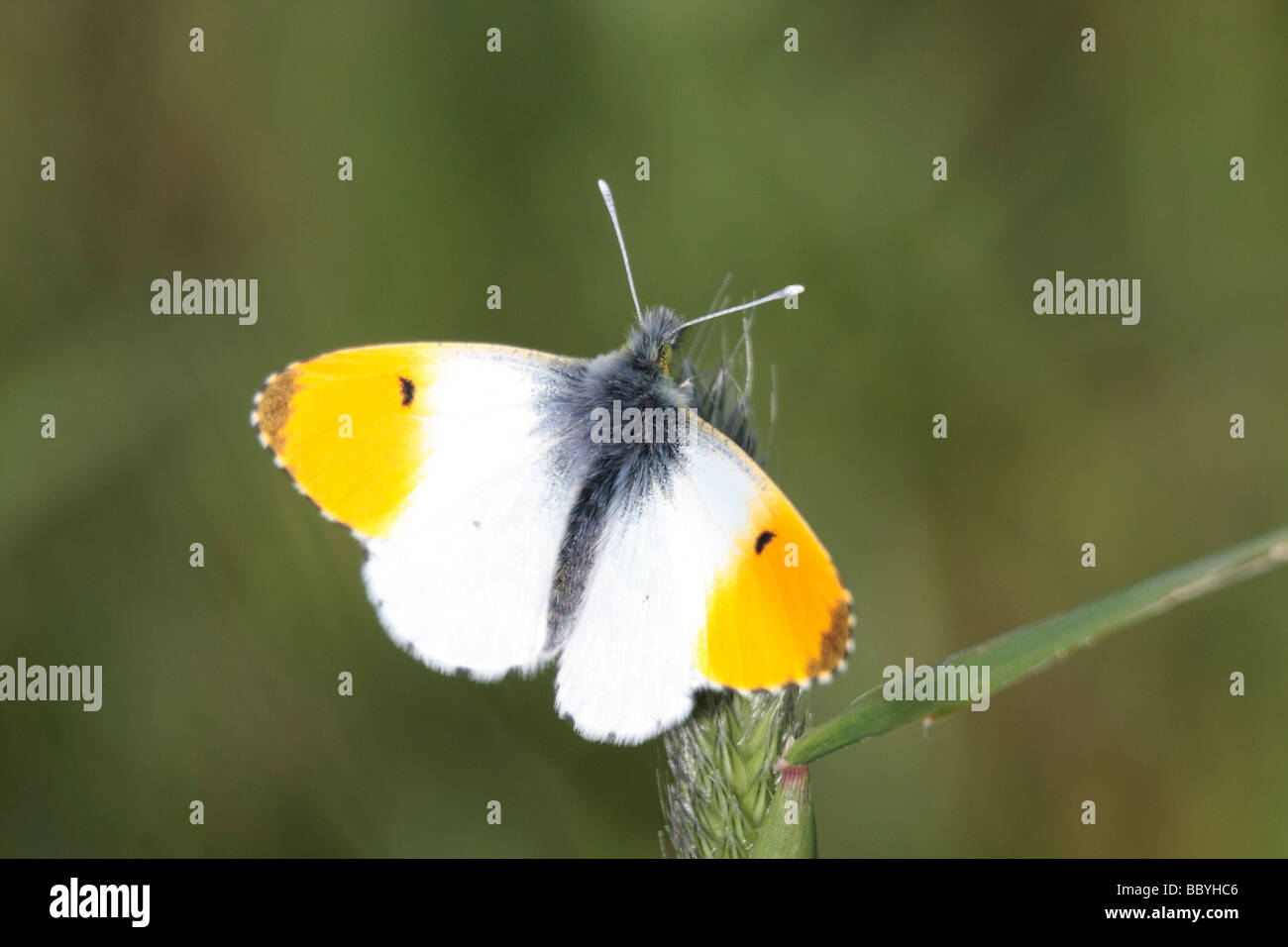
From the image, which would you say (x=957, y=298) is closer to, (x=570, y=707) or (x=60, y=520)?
(x=570, y=707)

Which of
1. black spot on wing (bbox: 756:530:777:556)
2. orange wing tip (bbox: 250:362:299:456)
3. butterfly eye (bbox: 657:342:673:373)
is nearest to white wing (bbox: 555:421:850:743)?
black spot on wing (bbox: 756:530:777:556)

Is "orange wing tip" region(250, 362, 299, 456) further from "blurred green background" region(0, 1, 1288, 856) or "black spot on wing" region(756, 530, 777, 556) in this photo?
"black spot on wing" region(756, 530, 777, 556)

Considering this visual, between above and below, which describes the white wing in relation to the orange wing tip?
below

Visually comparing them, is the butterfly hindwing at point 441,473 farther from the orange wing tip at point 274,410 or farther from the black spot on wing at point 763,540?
the black spot on wing at point 763,540

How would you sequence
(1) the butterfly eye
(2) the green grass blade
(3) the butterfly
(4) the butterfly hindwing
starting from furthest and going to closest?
(1) the butterfly eye < (4) the butterfly hindwing < (3) the butterfly < (2) the green grass blade

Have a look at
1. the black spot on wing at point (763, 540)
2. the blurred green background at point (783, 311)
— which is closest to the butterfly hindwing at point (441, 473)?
the black spot on wing at point (763, 540)

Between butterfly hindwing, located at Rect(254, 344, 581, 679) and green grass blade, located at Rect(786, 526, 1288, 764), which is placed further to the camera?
butterfly hindwing, located at Rect(254, 344, 581, 679)
